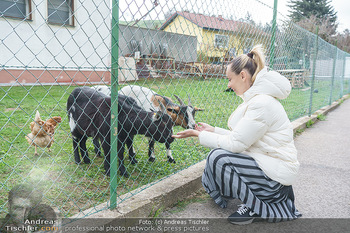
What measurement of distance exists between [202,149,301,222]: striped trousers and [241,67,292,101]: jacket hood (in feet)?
1.82

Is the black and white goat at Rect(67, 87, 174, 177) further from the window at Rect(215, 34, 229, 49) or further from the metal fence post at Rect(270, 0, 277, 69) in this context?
the metal fence post at Rect(270, 0, 277, 69)

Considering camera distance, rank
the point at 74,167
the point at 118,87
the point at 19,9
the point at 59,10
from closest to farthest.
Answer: the point at 19,9 → the point at 118,87 → the point at 74,167 → the point at 59,10

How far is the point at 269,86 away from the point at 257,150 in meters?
0.54

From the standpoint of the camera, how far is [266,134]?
95.6 inches

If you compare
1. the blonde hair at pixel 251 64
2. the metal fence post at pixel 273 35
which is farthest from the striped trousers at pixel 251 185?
the metal fence post at pixel 273 35

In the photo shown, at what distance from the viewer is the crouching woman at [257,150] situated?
7.76 feet

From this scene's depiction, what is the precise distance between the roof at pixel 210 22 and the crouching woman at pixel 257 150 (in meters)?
0.89

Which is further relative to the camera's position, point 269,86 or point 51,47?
point 51,47

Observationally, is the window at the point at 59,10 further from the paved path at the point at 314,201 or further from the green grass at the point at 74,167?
the paved path at the point at 314,201

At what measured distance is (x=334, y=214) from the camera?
106 inches

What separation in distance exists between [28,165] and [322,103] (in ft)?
31.7

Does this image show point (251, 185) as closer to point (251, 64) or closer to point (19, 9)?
point (251, 64)

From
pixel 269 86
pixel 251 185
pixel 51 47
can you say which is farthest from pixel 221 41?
pixel 51 47

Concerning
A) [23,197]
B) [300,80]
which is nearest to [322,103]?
[300,80]
